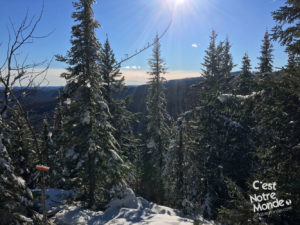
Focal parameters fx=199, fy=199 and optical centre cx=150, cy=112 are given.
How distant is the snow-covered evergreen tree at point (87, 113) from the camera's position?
11.7 meters

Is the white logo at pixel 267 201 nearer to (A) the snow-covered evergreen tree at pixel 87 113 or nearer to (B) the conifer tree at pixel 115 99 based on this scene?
(A) the snow-covered evergreen tree at pixel 87 113

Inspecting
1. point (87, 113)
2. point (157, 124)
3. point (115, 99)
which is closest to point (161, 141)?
point (157, 124)

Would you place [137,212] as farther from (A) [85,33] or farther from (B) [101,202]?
(A) [85,33]

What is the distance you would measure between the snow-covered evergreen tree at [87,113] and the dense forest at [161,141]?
2.4 inches

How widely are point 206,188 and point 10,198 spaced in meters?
13.4

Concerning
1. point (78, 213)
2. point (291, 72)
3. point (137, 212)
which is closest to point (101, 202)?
point (78, 213)

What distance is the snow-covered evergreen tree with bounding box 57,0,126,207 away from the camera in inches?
461

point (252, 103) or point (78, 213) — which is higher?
point (252, 103)

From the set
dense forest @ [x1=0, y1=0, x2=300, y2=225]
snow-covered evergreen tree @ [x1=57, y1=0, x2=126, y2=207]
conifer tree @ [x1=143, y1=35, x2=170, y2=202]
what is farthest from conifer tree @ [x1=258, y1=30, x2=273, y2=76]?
snow-covered evergreen tree @ [x1=57, y1=0, x2=126, y2=207]

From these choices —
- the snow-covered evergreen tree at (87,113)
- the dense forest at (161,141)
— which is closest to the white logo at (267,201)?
the dense forest at (161,141)

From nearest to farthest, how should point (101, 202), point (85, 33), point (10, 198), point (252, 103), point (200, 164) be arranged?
point (10, 198)
point (252, 103)
point (85, 33)
point (101, 202)
point (200, 164)

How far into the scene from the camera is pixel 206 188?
51.0ft

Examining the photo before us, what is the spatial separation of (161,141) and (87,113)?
12892 mm

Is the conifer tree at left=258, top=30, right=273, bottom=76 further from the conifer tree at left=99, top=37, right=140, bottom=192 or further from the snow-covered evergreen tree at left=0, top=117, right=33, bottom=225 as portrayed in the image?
the snow-covered evergreen tree at left=0, top=117, right=33, bottom=225
